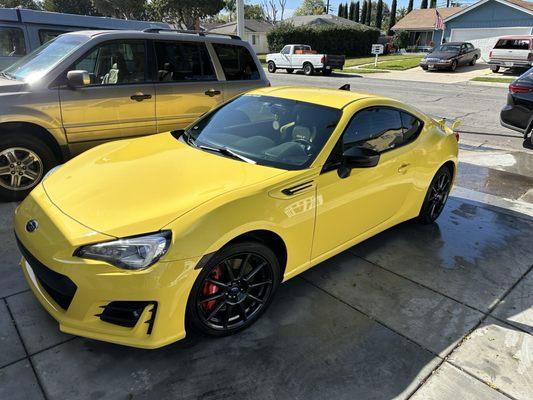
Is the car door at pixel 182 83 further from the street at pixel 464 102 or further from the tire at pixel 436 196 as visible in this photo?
the street at pixel 464 102

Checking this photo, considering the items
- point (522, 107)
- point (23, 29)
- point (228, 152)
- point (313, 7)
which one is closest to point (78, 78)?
point (228, 152)

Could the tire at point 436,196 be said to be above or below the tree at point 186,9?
below

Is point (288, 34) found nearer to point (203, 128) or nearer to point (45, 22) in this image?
point (45, 22)

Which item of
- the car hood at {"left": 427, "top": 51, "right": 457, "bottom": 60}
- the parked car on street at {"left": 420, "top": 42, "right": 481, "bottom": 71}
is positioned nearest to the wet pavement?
the parked car on street at {"left": 420, "top": 42, "right": 481, "bottom": 71}

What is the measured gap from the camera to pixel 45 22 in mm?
8383

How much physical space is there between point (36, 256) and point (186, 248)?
3.09 ft

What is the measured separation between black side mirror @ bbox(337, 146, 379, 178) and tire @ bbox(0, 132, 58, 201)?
3.47 metres

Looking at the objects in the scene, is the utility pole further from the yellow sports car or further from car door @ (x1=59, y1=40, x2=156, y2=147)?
the yellow sports car

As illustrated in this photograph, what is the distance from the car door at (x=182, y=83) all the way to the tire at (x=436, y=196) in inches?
123

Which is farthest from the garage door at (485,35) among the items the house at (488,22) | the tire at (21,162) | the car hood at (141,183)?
the car hood at (141,183)

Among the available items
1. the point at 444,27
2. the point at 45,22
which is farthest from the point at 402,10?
the point at 45,22

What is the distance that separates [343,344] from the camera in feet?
9.45

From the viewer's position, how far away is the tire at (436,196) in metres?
4.54

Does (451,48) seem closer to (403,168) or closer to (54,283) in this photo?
(403,168)
